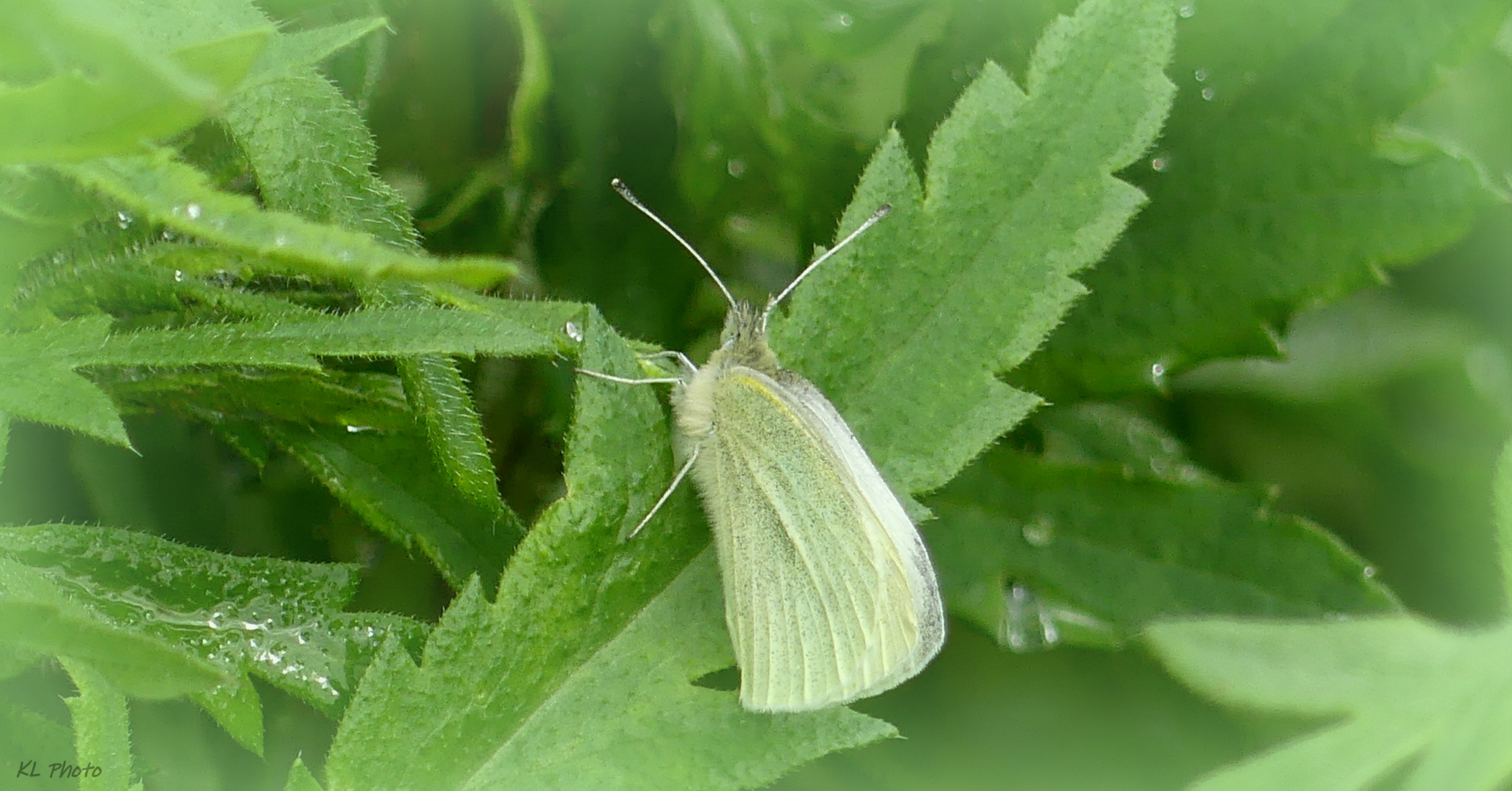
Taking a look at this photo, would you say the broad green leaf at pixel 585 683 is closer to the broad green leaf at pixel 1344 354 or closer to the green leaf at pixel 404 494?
the green leaf at pixel 404 494

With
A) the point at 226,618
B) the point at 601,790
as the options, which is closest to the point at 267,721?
the point at 226,618

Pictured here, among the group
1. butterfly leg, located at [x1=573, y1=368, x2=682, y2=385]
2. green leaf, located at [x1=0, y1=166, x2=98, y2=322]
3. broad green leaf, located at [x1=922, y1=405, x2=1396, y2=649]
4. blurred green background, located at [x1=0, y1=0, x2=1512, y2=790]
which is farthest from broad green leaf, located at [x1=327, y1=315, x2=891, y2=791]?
green leaf, located at [x1=0, y1=166, x2=98, y2=322]

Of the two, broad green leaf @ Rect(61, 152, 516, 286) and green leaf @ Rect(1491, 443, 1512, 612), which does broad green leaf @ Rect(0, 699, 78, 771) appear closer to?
broad green leaf @ Rect(61, 152, 516, 286)

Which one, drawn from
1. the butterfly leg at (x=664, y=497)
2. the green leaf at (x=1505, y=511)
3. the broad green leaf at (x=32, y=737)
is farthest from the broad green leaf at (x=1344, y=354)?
the broad green leaf at (x=32, y=737)

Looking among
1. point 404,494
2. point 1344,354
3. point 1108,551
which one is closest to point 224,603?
point 404,494

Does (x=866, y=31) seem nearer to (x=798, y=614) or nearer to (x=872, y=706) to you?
Result: (x=798, y=614)

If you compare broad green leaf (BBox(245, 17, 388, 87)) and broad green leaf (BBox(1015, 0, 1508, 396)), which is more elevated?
broad green leaf (BBox(245, 17, 388, 87))
